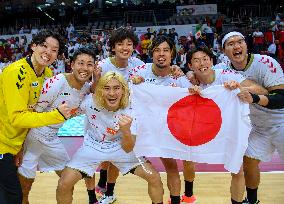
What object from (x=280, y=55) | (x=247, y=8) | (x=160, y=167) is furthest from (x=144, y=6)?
(x=160, y=167)

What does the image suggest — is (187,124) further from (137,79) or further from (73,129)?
(73,129)

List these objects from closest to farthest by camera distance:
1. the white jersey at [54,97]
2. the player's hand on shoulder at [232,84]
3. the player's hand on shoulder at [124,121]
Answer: the player's hand on shoulder at [124,121] → the player's hand on shoulder at [232,84] → the white jersey at [54,97]

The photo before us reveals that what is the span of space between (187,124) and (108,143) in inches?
29.9

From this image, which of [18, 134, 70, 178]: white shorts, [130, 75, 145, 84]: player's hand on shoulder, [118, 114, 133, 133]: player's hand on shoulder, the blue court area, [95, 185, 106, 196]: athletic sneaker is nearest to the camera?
[118, 114, 133, 133]: player's hand on shoulder

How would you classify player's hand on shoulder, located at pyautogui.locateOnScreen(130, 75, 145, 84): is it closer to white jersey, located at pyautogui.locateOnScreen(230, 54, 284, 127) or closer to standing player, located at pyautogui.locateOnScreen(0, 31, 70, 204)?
standing player, located at pyautogui.locateOnScreen(0, 31, 70, 204)

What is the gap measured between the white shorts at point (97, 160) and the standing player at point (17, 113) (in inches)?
21.6

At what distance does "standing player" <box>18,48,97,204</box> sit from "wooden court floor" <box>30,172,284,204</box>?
89 centimetres

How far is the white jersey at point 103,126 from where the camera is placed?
3.64m

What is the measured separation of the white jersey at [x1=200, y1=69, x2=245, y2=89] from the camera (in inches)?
141

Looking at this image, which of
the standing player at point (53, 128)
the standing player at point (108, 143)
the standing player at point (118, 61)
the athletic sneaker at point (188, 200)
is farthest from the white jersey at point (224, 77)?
the athletic sneaker at point (188, 200)

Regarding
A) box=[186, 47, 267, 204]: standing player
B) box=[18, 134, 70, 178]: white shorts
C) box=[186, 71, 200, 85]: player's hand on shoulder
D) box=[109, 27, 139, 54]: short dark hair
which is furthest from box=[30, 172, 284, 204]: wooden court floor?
box=[109, 27, 139, 54]: short dark hair

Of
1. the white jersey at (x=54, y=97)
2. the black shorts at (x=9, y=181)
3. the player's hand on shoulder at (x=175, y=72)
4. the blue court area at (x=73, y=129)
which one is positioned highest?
the player's hand on shoulder at (x=175, y=72)

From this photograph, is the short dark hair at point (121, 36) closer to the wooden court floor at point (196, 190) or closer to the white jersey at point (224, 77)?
the white jersey at point (224, 77)

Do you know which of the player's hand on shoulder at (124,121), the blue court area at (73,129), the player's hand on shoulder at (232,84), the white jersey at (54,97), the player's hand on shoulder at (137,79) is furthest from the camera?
the blue court area at (73,129)
